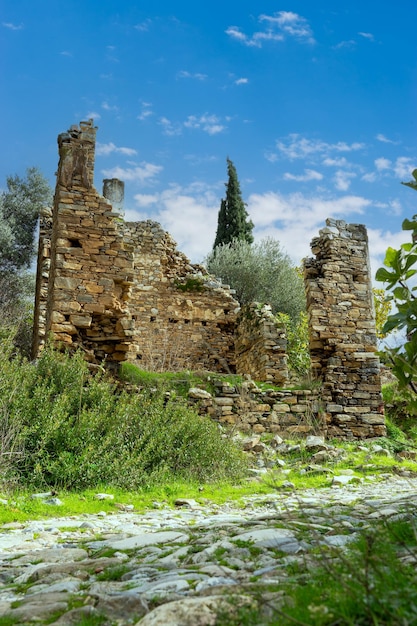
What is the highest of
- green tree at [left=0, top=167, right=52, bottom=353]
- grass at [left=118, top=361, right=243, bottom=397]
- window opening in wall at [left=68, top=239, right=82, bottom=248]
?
green tree at [left=0, top=167, right=52, bottom=353]

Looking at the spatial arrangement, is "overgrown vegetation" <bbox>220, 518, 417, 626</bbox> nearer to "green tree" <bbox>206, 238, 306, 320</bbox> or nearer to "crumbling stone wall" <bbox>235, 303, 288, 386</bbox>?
"crumbling stone wall" <bbox>235, 303, 288, 386</bbox>

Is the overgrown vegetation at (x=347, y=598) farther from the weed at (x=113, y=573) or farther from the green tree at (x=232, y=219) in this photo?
the green tree at (x=232, y=219)

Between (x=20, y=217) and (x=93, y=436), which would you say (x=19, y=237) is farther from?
(x=93, y=436)

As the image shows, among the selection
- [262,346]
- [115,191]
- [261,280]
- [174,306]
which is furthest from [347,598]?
[261,280]

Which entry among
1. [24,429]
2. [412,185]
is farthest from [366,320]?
[412,185]

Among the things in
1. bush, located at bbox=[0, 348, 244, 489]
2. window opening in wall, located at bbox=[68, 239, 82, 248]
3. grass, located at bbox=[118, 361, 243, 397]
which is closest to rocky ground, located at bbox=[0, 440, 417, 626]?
bush, located at bbox=[0, 348, 244, 489]

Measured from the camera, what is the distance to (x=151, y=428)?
780cm

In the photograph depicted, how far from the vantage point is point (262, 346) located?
1361cm

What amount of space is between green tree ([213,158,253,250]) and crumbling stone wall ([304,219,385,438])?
45.2 feet

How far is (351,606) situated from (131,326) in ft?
28.2

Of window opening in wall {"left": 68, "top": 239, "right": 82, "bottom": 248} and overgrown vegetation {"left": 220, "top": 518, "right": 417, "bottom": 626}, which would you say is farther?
window opening in wall {"left": 68, "top": 239, "right": 82, "bottom": 248}

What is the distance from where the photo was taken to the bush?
6566 millimetres

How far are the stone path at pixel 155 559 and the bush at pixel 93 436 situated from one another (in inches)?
47.9

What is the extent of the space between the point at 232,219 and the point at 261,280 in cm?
497
